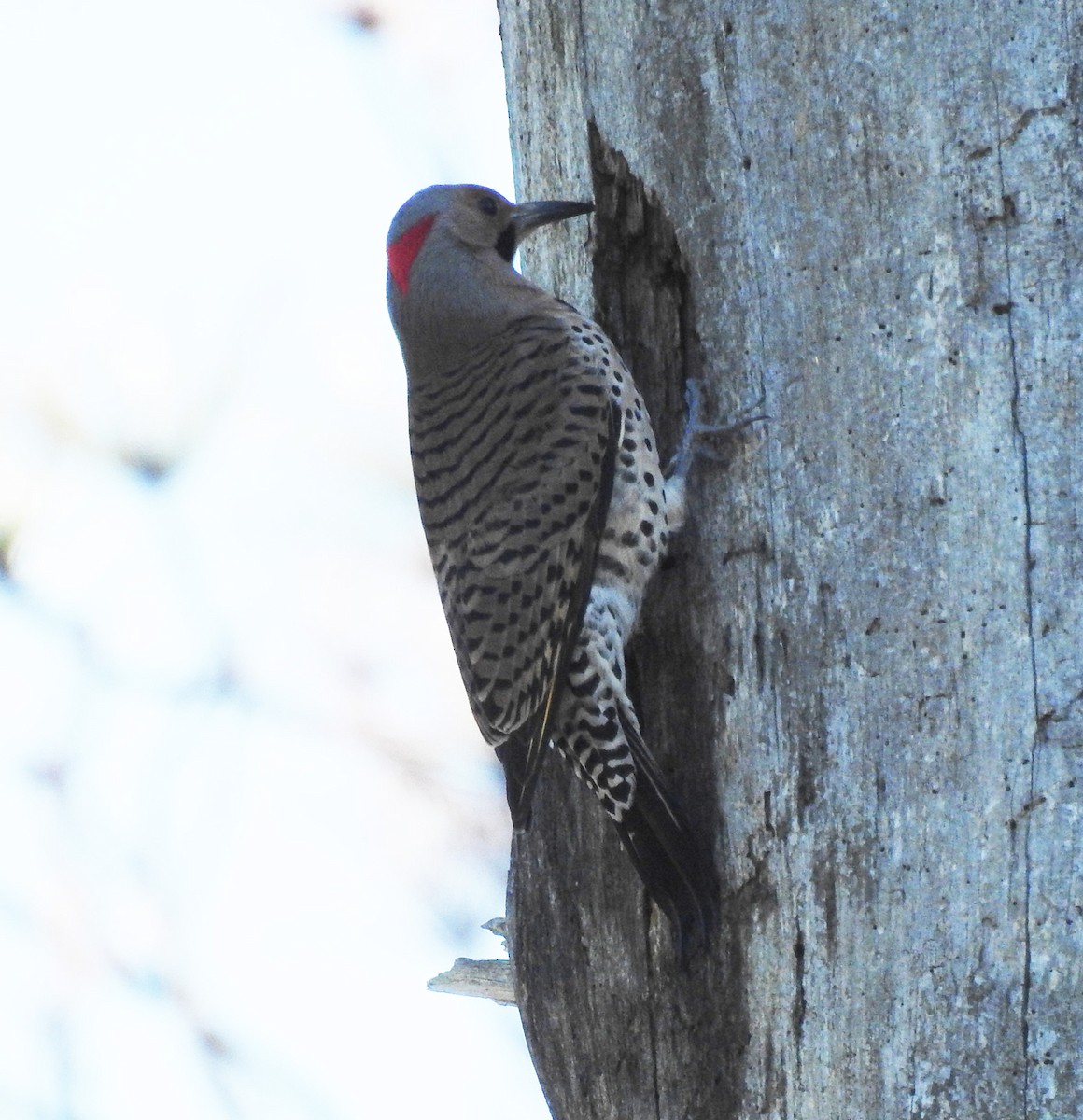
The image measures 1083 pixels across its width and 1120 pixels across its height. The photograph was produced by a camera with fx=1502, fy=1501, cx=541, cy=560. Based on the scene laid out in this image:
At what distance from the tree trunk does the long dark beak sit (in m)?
0.16

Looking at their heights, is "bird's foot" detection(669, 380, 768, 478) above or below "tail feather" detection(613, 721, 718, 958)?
above

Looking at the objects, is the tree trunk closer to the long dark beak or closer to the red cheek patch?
the long dark beak

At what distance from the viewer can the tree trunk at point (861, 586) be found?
218cm

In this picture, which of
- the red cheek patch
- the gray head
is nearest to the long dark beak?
the gray head

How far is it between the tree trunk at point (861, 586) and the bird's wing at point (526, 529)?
6.8 inches

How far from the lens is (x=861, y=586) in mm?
2322

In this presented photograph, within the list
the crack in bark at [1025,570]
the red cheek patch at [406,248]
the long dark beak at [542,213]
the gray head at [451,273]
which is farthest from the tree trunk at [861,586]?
the red cheek patch at [406,248]

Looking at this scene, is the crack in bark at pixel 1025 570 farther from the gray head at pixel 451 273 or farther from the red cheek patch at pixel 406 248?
the red cheek patch at pixel 406 248

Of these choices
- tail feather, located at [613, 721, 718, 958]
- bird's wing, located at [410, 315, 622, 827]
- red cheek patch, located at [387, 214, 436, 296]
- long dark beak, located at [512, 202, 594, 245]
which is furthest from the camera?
red cheek patch, located at [387, 214, 436, 296]

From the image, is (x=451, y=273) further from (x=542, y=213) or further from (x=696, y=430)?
(x=696, y=430)

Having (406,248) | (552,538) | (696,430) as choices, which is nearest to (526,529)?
(552,538)

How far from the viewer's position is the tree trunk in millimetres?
2180

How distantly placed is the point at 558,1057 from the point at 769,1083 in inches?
18.8

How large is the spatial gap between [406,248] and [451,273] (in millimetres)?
166
